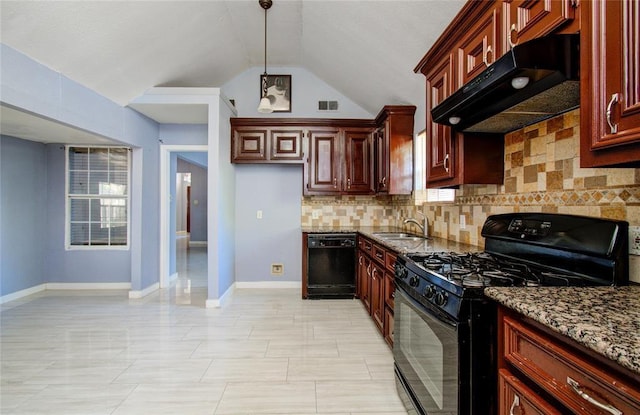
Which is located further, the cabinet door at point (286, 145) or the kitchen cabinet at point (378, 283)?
the cabinet door at point (286, 145)

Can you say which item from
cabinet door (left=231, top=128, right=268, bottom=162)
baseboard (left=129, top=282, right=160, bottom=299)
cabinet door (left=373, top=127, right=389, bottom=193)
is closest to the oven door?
cabinet door (left=373, top=127, right=389, bottom=193)

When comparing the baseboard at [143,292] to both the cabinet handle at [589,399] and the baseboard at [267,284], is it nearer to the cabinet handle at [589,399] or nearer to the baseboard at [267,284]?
the baseboard at [267,284]

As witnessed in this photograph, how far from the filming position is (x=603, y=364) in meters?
0.78

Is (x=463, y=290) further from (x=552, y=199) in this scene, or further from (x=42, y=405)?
(x=42, y=405)

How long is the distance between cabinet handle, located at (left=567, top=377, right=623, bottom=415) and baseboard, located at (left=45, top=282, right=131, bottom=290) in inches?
205

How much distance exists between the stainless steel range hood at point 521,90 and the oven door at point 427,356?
0.97 meters

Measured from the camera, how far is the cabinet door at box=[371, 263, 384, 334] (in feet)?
9.53

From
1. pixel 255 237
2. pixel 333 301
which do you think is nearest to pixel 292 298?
pixel 333 301

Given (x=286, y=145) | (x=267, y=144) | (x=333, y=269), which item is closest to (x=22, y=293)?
(x=267, y=144)

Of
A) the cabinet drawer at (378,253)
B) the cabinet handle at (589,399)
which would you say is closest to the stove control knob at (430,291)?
the cabinet handle at (589,399)

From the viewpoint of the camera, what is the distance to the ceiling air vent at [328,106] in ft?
15.4

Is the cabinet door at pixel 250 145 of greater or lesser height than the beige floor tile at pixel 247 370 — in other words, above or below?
above

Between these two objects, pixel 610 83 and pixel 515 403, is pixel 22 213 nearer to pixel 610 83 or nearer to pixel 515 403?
pixel 515 403

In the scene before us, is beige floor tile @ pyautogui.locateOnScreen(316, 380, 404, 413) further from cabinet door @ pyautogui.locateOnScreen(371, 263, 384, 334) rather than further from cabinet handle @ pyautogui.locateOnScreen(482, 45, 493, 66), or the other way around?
cabinet handle @ pyautogui.locateOnScreen(482, 45, 493, 66)
